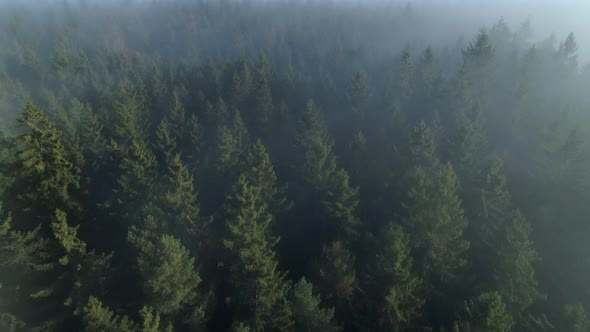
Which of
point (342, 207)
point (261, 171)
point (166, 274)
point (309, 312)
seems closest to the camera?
point (166, 274)

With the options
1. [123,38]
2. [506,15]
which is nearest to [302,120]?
[123,38]

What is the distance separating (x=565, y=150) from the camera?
36.2 metres

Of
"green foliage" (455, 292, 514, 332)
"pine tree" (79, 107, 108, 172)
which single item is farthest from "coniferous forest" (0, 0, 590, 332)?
"pine tree" (79, 107, 108, 172)

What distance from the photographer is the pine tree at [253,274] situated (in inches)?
942

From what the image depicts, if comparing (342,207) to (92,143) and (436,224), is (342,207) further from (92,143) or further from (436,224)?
(92,143)

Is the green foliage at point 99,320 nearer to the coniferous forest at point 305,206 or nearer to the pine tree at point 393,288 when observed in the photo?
the coniferous forest at point 305,206

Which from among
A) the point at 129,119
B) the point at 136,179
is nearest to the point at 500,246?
the point at 136,179

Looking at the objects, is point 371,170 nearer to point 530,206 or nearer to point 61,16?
point 530,206

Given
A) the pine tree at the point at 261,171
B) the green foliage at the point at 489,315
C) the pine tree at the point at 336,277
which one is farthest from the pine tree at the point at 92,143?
the green foliage at the point at 489,315

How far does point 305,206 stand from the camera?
126 ft

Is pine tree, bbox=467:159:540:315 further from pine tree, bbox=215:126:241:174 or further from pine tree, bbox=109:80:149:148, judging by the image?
pine tree, bbox=109:80:149:148

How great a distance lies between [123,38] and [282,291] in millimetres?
134476

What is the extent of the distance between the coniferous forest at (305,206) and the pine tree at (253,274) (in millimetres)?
147

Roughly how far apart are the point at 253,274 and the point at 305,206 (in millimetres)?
14719
